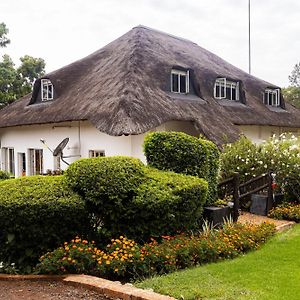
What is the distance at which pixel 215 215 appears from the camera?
332 inches

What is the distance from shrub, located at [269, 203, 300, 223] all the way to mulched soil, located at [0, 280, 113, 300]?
6698 mm

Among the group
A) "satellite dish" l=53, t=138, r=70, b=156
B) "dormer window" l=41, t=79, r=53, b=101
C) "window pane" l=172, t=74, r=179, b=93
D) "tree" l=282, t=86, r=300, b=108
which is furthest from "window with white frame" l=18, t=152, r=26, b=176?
"tree" l=282, t=86, r=300, b=108

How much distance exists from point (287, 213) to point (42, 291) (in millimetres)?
7140

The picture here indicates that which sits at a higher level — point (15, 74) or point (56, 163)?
point (15, 74)

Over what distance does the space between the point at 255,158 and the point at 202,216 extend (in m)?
4.62

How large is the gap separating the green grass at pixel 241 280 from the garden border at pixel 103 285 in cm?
25

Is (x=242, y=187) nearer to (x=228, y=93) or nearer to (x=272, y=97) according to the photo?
(x=228, y=93)

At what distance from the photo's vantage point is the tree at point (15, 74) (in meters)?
27.5

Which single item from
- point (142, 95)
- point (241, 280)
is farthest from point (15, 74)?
point (241, 280)

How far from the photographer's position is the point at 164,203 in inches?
259

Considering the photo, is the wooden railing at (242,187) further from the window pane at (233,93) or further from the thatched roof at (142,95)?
the window pane at (233,93)

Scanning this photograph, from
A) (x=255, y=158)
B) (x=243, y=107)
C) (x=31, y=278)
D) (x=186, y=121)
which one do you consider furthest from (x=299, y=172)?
(x=243, y=107)

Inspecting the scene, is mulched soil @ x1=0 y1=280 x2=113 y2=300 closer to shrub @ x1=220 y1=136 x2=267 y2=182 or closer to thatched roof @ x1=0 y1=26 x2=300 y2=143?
shrub @ x1=220 y1=136 x2=267 y2=182

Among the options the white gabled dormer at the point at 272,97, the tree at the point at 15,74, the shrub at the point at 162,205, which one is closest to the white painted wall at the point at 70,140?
the tree at the point at 15,74
